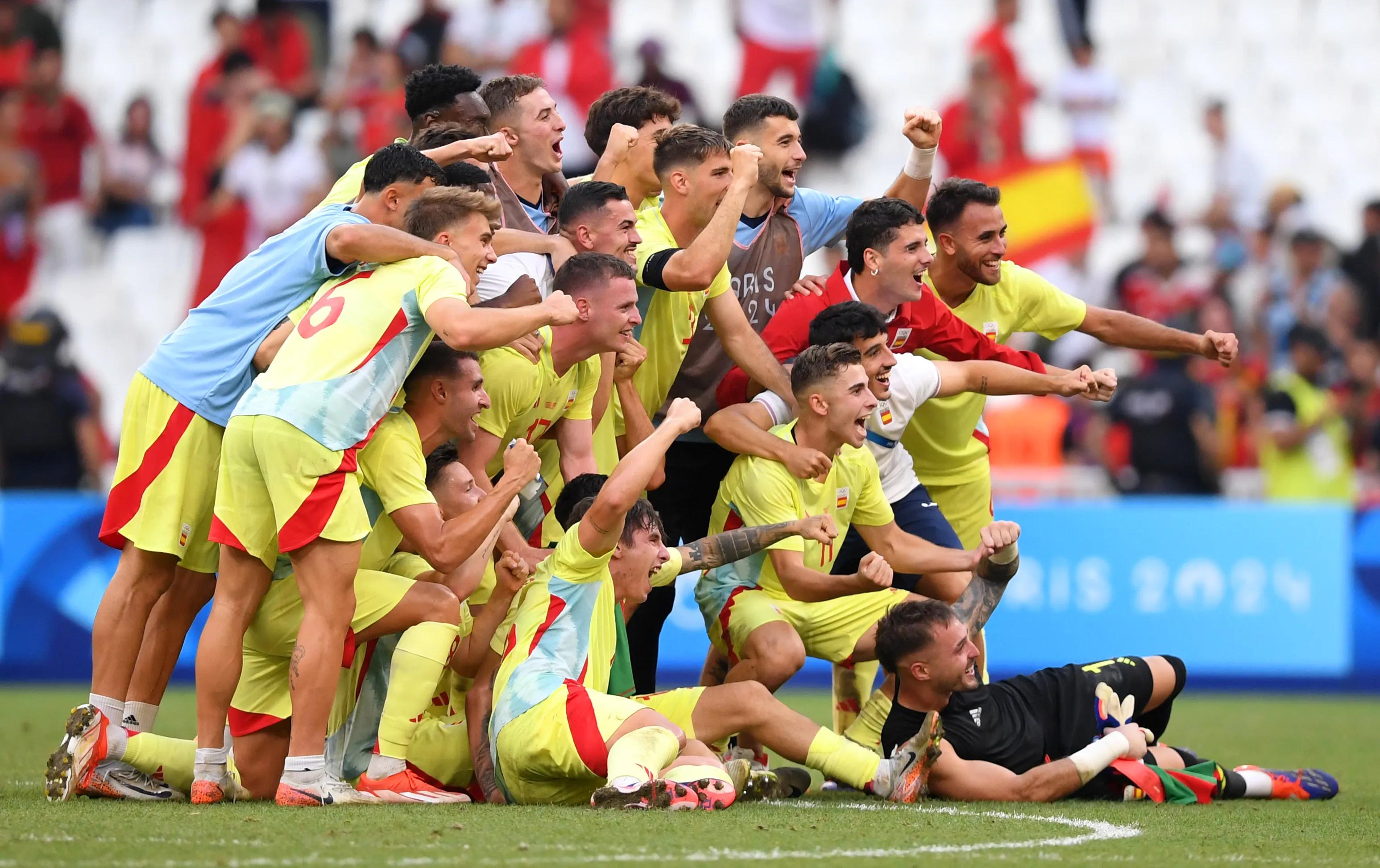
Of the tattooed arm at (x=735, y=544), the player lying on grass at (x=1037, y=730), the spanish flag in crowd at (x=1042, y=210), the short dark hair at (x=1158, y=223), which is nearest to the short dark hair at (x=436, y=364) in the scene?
the tattooed arm at (x=735, y=544)

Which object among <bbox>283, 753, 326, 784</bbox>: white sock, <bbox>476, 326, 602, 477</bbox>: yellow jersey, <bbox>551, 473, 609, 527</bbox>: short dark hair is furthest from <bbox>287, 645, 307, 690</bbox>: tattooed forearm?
<bbox>476, 326, 602, 477</bbox>: yellow jersey

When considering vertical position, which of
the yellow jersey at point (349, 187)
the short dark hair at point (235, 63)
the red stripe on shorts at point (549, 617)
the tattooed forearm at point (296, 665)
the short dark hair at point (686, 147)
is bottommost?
the tattooed forearm at point (296, 665)

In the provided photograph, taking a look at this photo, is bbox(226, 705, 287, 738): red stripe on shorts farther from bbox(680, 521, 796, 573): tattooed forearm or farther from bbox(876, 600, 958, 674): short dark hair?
bbox(876, 600, 958, 674): short dark hair

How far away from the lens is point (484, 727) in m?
6.45

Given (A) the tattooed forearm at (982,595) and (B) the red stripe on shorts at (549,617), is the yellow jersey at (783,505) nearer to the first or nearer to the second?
(A) the tattooed forearm at (982,595)

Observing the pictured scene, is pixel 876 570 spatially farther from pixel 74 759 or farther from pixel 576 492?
pixel 74 759

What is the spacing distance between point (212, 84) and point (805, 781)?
12.0 metres

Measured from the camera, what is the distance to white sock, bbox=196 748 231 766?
240 inches

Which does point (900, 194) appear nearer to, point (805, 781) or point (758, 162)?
point (758, 162)

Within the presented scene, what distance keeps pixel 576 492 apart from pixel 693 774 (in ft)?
4.09

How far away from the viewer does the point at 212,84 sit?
16766mm

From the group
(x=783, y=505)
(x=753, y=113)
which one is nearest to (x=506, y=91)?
(x=753, y=113)

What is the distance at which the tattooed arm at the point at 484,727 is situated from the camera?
6320mm

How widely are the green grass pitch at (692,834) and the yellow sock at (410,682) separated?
32 cm
